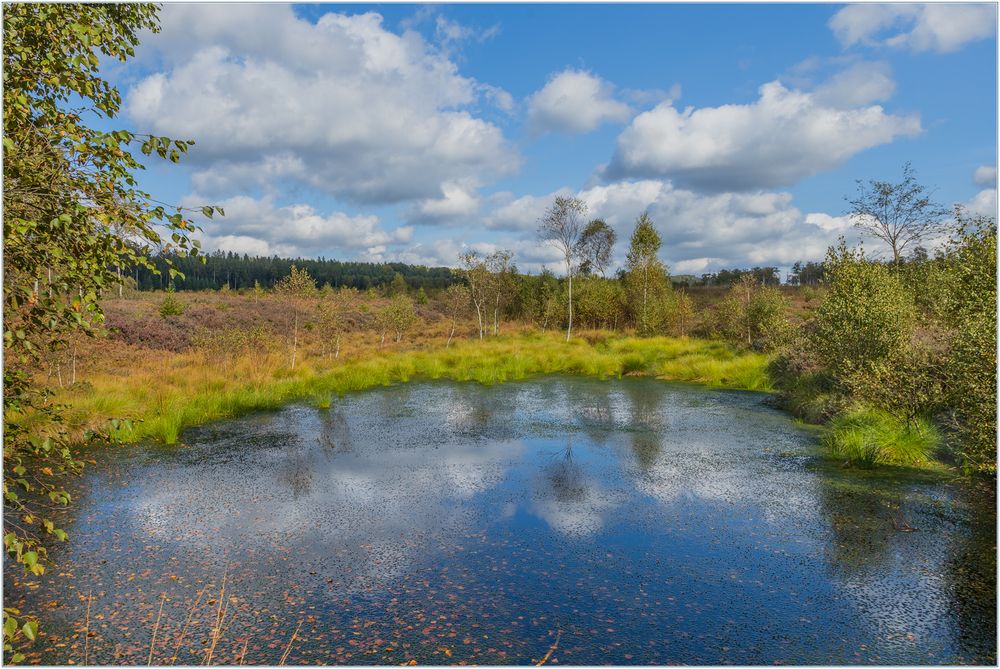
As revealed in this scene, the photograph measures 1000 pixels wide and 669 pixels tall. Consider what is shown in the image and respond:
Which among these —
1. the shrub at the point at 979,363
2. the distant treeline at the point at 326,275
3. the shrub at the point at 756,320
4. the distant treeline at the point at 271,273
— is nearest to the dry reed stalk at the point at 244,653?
the shrub at the point at 979,363

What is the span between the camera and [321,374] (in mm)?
17688

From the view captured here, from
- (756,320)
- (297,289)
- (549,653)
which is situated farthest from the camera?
(756,320)

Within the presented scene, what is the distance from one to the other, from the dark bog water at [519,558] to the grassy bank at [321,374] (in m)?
2.02

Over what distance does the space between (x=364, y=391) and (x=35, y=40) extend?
46.9ft

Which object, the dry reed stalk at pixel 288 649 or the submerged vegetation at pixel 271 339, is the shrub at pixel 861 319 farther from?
the dry reed stalk at pixel 288 649

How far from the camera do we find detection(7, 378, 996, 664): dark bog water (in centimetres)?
430

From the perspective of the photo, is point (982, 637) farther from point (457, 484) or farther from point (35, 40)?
point (35, 40)

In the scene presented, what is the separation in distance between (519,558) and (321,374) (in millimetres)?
13214

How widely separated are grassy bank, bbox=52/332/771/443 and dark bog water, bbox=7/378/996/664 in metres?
2.02

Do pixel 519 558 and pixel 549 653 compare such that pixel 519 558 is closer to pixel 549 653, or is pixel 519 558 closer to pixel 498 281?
pixel 549 653

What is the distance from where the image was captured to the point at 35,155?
2.74m

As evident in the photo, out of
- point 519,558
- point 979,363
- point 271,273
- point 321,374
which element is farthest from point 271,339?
point 271,273

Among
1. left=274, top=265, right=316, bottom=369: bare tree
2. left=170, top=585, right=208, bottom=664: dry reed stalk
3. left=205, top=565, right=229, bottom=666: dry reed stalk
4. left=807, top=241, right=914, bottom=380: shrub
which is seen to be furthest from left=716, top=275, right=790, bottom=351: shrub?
left=170, top=585, right=208, bottom=664: dry reed stalk

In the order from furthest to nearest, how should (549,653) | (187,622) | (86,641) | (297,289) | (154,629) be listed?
1. (297,289)
2. (187,622)
3. (154,629)
4. (86,641)
5. (549,653)
